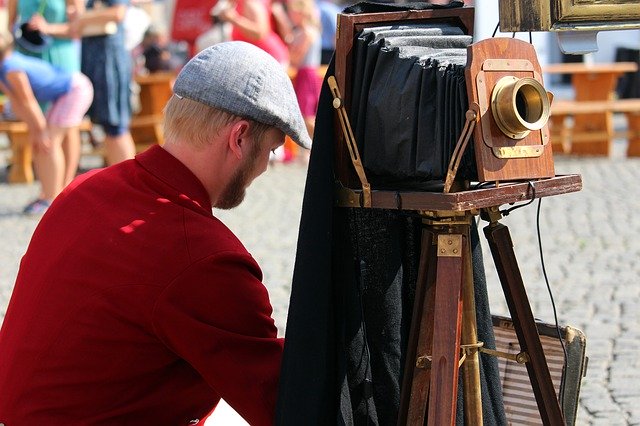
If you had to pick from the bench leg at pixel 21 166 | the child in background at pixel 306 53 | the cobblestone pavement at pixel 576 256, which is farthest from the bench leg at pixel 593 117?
the bench leg at pixel 21 166

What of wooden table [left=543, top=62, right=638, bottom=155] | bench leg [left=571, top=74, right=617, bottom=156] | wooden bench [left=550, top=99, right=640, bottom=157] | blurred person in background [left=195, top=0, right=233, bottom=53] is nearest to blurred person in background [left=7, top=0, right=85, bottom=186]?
blurred person in background [left=195, top=0, right=233, bottom=53]

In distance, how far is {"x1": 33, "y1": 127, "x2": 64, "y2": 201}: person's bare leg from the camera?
6.93m

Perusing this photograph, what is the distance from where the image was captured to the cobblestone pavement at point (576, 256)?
4.09 meters

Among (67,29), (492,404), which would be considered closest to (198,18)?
(67,29)

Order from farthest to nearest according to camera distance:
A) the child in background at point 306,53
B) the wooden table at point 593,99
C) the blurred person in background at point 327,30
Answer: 1. the blurred person in background at point 327,30
2. the wooden table at point 593,99
3. the child in background at point 306,53

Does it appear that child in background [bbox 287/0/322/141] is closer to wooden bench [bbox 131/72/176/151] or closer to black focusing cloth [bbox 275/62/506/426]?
wooden bench [bbox 131/72/176/151]

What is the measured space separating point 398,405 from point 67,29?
5.37 metres

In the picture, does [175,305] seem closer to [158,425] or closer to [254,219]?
[158,425]

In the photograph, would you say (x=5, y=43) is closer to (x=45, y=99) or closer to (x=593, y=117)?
(x=45, y=99)

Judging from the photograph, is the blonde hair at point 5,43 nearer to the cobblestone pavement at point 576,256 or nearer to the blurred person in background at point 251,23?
the cobblestone pavement at point 576,256

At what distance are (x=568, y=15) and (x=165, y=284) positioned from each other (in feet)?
3.08

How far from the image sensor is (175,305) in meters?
2.10

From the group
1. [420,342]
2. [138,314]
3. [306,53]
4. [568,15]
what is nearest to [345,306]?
[420,342]

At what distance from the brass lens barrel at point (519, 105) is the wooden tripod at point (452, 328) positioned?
0.20 metres
